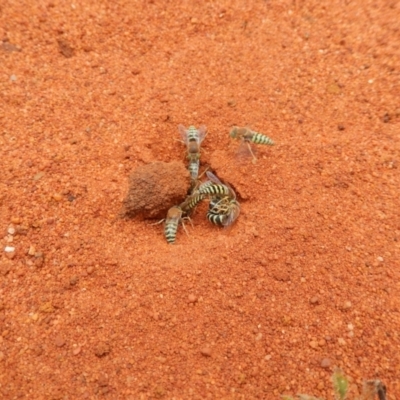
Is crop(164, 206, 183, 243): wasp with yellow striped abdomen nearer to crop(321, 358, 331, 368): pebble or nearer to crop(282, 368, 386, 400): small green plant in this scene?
crop(321, 358, 331, 368): pebble

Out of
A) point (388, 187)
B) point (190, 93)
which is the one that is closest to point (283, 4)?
point (190, 93)

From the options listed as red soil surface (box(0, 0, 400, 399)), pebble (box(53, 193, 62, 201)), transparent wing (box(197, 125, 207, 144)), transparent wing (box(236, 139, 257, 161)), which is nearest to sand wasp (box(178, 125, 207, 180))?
transparent wing (box(197, 125, 207, 144))

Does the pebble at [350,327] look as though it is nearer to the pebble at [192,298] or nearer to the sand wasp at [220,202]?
the pebble at [192,298]

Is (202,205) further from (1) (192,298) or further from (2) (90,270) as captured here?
A: (2) (90,270)

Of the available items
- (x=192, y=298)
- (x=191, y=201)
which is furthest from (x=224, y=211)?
(x=192, y=298)

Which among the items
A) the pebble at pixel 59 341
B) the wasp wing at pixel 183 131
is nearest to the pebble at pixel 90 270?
the pebble at pixel 59 341

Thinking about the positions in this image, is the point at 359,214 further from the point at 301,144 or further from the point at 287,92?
the point at 287,92
